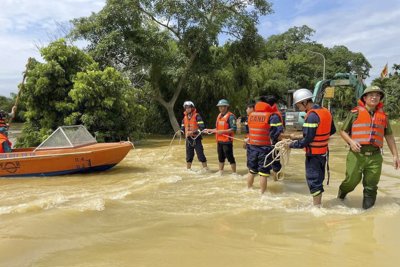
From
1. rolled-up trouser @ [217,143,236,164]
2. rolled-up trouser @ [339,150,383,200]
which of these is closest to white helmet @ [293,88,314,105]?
rolled-up trouser @ [339,150,383,200]

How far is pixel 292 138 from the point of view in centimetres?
605

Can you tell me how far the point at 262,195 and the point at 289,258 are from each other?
266 centimetres

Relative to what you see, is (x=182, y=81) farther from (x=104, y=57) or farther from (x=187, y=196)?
(x=187, y=196)

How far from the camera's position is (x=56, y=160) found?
8805mm

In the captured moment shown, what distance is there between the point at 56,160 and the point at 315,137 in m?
5.88

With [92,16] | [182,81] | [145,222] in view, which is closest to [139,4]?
[92,16]

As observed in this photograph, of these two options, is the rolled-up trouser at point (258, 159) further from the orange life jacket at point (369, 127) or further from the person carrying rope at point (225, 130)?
the person carrying rope at point (225, 130)

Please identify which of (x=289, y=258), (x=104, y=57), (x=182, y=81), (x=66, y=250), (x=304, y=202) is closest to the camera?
(x=289, y=258)

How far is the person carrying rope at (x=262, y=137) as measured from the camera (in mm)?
6406

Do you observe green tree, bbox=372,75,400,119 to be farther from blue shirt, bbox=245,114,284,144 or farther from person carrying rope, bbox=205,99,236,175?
blue shirt, bbox=245,114,284,144

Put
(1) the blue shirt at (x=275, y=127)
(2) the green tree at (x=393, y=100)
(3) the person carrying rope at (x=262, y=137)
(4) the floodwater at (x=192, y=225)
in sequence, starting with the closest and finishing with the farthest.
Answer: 1. (4) the floodwater at (x=192, y=225)
2. (1) the blue shirt at (x=275, y=127)
3. (3) the person carrying rope at (x=262, y=137)
4. (2) the green tree at (x=393, y=100)

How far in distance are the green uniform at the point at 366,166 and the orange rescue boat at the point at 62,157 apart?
5.35 meters

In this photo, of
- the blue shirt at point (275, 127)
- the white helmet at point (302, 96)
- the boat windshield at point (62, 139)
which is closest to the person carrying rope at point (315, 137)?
the white helmet at point (302, 96)

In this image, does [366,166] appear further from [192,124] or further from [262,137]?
[192,124]
